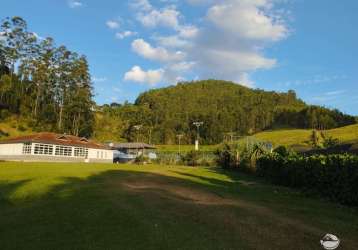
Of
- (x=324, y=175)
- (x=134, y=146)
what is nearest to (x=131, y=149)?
(x=134, y=146)

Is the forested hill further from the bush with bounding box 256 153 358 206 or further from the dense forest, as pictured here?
the bush with bounding box 256 153 358 206

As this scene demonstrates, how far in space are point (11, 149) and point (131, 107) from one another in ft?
239

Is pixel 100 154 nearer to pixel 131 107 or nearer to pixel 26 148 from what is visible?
pixel 26 148

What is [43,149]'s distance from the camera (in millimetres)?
51250

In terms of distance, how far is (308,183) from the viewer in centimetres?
1962

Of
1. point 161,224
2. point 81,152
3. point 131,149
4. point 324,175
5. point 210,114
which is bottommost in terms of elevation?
point 161,224

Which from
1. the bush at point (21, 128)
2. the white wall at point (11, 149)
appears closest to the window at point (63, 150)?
the white wall at point (11, 149)

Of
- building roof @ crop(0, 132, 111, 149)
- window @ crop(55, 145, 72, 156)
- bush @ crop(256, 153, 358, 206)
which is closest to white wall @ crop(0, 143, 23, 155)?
building roof @ crop(0, 132, 111, 149)

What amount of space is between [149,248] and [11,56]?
253ft

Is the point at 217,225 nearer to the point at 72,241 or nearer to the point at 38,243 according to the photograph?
the point at 72,241

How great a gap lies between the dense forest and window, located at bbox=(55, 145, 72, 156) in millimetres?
15688

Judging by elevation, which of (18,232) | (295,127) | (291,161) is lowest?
(18,232)

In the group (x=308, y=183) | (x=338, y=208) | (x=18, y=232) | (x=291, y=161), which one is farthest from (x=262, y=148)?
(x=18, y=232)

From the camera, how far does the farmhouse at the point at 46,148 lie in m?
50.3
